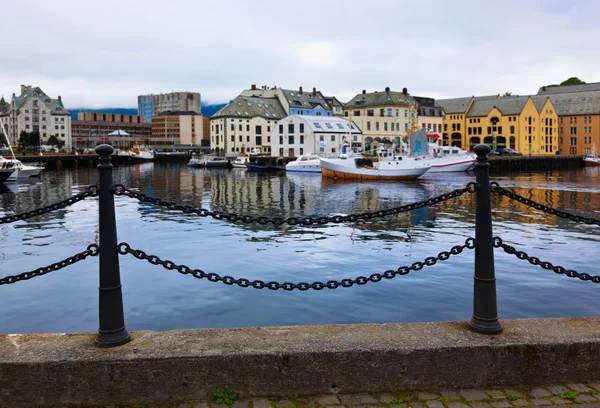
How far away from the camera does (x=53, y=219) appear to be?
25938mm

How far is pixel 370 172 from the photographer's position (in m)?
63.9

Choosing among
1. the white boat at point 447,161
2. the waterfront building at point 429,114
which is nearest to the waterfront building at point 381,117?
the waterfront building at point 429,114

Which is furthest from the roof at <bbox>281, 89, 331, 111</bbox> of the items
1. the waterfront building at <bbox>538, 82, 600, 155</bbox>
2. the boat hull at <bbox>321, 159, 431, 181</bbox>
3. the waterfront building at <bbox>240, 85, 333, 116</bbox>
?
the boat hull at <bbox>321, 159, 431, 181</bbox>

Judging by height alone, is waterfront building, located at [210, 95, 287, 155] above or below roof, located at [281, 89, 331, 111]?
below

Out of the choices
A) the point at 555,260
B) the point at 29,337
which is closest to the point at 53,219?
the point at 555,260

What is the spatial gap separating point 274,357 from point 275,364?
0.18ft

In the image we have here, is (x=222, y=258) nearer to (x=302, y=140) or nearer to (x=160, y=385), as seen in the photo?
(x=160, y=385)

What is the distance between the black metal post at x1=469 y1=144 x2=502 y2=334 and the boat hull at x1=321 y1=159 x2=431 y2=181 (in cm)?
5832

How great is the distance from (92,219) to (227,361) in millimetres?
23782

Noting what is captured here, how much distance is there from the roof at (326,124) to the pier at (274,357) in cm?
10042

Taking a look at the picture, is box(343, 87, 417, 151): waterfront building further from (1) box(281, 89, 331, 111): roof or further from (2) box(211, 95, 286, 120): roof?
(2) box(211, 95, 286, 120): roof

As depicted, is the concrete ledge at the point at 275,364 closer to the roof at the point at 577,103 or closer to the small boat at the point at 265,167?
the small boat at the point at 265,167

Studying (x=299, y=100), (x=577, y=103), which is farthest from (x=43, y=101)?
(x=577, y=103)

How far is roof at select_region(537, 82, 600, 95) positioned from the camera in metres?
134
